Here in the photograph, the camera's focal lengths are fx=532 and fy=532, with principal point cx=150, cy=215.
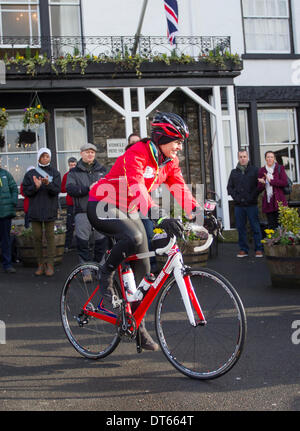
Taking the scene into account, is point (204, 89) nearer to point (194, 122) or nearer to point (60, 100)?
point (194, 122)

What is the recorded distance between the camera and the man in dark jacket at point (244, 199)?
10.1m

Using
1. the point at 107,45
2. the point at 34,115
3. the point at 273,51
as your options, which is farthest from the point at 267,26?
the point at 34,115

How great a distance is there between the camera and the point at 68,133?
1420cm

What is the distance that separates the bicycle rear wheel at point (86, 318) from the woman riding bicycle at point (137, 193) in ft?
0.77

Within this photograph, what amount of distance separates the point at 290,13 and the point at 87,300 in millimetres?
13513

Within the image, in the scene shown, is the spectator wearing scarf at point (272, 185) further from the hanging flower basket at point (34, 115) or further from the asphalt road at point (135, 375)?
the hanging flower basket at point (34, 115)

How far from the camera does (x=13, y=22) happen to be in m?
14.0

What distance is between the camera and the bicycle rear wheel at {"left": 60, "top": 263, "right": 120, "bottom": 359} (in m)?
4.59

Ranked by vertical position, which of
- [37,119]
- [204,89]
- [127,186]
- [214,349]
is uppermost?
[204,89]

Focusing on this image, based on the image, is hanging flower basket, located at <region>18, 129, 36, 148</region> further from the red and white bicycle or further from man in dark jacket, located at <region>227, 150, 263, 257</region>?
the red and white bicycle

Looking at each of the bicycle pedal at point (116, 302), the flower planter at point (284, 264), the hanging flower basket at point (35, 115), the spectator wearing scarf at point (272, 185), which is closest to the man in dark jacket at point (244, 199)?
the spectator wearing scarf at point (272, 185)

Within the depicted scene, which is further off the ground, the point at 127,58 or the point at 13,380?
the point at 127,58

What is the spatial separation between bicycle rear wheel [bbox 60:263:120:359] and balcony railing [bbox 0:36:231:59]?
941cm

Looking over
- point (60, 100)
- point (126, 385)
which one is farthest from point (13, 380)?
point (60, 100)
